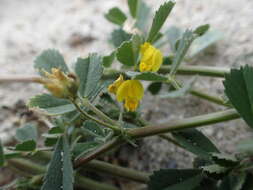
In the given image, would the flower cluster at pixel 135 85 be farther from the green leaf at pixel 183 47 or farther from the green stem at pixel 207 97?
the green stem at pixel 207 97

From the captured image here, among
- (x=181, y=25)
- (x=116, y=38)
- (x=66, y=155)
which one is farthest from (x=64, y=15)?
(x=66, y=155)

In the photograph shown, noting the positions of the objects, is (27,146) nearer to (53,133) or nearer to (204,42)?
(53,133)

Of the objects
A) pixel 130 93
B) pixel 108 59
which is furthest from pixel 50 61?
pixel 130 93

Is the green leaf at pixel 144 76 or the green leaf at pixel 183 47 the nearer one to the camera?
the green leaf at pixel 144 76

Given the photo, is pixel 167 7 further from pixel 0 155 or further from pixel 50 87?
pixel 0 155

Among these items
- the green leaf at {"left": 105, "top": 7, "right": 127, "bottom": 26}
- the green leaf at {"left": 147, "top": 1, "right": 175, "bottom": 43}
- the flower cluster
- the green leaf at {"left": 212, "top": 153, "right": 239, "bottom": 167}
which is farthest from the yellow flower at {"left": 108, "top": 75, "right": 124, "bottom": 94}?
the green leaf at {"left": 105, "top": 7, "right": 127, "bottom": 26}

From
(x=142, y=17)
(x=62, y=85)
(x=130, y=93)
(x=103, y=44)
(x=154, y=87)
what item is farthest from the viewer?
(x=103, y=44)

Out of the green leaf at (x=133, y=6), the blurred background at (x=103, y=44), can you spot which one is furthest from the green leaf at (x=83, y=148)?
the green leaf at (x=133, y=6)
